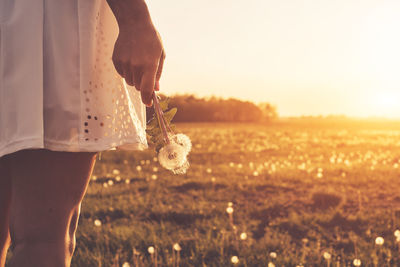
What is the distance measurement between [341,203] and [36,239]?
167 inches

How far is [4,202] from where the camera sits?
60.9 inches

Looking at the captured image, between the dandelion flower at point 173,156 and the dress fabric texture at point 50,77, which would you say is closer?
the dress fabric texture at point 50,77

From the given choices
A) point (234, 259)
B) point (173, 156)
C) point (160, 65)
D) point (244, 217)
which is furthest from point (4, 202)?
point (244, 217)

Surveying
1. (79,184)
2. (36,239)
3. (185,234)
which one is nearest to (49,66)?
(79,184)

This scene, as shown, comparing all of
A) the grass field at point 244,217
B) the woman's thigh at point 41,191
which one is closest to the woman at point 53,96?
the woman's thigh at point 41,191

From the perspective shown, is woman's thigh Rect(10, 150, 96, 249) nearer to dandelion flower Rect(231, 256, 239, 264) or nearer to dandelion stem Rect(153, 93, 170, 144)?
dandelion stem Rect(153, 93, 170, 144)

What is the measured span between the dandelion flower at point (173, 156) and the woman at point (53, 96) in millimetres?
200

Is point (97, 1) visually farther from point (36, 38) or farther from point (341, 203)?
point (341, 203)

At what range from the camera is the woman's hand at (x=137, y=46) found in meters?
1.28

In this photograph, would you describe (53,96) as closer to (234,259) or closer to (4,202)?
(4,202)

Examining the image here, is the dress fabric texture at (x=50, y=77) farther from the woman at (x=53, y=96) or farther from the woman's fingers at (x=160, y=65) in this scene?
the woman's fingers at (x=160, y=65)

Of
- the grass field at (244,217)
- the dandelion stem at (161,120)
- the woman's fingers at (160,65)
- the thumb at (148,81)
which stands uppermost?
the woman's fingers at (160,65)

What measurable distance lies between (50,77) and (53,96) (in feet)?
0.18

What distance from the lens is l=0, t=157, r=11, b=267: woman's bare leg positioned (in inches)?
58.3
